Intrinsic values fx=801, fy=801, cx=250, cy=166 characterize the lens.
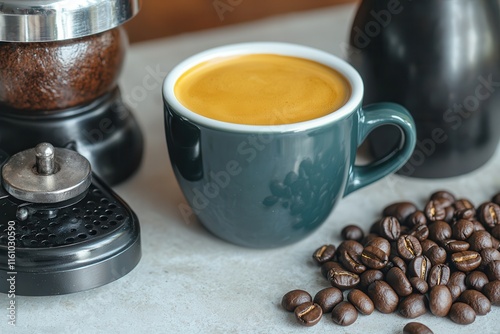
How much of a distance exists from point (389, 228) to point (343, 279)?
0.29 feet

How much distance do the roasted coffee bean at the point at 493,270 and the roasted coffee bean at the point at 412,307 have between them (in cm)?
8

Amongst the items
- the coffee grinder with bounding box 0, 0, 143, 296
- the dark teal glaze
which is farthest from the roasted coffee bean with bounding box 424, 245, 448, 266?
the coffee grinder with bounding box 0, 0, 143, 296

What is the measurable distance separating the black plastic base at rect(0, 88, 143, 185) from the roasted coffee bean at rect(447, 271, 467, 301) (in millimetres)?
380

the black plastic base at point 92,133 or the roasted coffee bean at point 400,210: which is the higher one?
the black plastic base at point 92,133

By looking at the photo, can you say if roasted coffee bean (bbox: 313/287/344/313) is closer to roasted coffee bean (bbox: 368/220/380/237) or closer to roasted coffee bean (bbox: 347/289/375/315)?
roasted coffee bean (bbox: 347/289/375/315)

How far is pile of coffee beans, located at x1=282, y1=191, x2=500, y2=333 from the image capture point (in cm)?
72

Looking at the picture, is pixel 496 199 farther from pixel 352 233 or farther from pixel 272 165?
pixel 272 165

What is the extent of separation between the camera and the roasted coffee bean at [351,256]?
765 mm

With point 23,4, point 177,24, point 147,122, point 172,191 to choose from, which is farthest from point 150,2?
point 23,4

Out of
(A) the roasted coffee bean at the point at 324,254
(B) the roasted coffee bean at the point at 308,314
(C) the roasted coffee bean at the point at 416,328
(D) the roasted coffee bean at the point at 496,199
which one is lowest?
(D) the roasted coffee bean at the point at 496,199

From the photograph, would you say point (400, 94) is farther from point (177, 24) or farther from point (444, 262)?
point (177, 24)

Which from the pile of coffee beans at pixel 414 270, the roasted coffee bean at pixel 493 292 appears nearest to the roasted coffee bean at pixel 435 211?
the pile of coffee beans at pixel 414 270

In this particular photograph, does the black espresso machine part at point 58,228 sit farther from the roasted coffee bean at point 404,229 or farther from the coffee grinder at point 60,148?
the roasted coffee bean at point 404,229

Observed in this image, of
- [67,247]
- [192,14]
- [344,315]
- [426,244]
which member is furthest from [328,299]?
[192,14]
